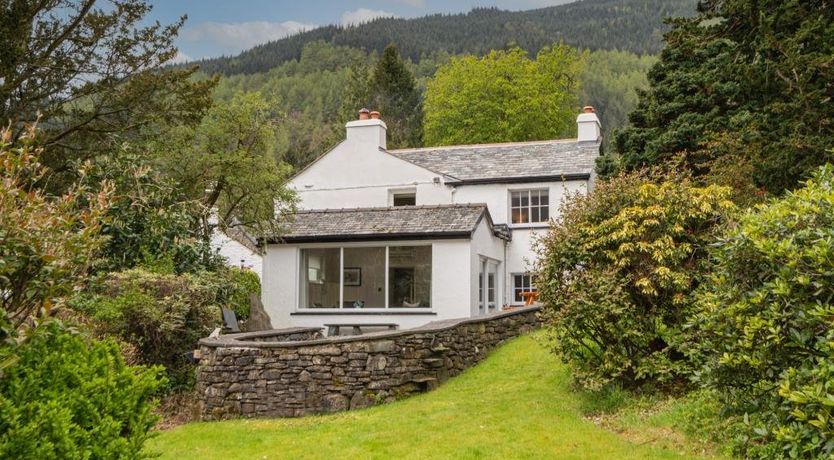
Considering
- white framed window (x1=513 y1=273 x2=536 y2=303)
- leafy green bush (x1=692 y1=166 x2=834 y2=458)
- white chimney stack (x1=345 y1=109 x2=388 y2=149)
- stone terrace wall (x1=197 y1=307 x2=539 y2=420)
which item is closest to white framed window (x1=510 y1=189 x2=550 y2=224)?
white framed window (x1=513 y1=273 x2=536 y2=303)

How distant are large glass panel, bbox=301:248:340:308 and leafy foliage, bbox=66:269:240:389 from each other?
21.5ft

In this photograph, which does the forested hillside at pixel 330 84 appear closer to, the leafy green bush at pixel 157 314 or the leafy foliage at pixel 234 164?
the leafy foliage at pixel 234 164

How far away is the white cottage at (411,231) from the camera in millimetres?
20734

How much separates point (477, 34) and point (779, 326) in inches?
4631

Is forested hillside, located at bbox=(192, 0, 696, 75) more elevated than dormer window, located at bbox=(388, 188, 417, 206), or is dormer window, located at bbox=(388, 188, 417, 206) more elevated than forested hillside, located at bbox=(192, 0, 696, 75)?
forested hillside, located at bbox=(192, 0, 696, 75)

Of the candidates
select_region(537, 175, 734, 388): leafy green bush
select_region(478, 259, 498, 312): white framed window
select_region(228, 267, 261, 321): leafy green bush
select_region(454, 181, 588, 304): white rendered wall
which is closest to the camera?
select_region(537, 175, 734, 388): leafy green bush

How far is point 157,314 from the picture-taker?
1418 cm

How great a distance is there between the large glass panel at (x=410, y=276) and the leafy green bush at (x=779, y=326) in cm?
1389

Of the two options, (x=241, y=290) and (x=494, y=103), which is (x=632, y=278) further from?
(x=494, y=103)

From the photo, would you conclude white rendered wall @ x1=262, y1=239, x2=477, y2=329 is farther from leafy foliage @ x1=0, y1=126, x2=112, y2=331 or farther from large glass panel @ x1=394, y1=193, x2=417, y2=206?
leafy foliage @ x1=0, y1=126, x2=112, y2=331

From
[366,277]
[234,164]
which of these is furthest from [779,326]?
[366,277]

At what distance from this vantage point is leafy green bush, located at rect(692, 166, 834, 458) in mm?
5656

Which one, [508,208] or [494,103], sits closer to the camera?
[508,208]

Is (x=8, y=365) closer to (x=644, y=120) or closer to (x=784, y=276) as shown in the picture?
(x=784, y=276)
